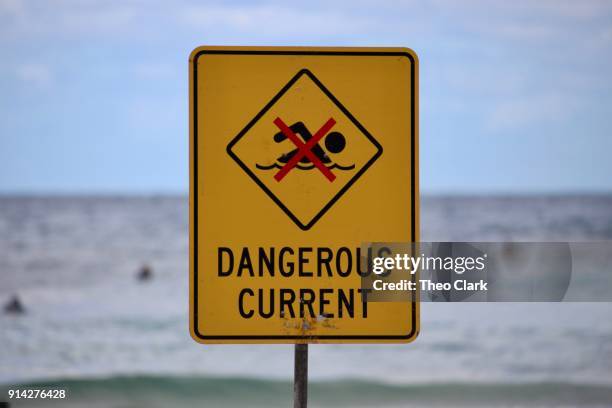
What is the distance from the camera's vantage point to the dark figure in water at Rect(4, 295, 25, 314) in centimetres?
1970

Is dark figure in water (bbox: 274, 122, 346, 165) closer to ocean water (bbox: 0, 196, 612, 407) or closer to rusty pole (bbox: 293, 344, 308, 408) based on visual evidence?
rusty pole (bbox: 293, 344, 308, 408)

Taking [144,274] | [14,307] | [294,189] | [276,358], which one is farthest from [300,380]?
[144,274]

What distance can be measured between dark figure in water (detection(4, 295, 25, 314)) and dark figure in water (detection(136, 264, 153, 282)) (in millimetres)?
5362

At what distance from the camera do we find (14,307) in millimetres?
20094

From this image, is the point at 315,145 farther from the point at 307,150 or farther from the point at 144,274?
the point at 144,274

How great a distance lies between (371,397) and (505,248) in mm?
9478

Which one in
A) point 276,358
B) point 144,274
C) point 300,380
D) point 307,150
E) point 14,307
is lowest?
point 300,380

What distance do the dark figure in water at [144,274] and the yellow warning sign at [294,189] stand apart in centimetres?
2403

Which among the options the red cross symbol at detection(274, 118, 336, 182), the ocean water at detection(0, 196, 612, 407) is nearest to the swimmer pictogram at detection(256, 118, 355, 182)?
the red cross symbol at detection(274, 118, 336, 182)

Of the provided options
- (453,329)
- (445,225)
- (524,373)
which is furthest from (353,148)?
(445,225)

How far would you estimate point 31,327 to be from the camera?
699 inches

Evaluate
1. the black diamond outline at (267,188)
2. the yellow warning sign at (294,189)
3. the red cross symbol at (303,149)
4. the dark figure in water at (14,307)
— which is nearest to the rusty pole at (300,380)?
the yellow warning sign at (294,189)

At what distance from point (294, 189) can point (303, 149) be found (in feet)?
0.37

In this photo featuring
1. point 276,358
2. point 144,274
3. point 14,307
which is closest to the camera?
point 276,358
